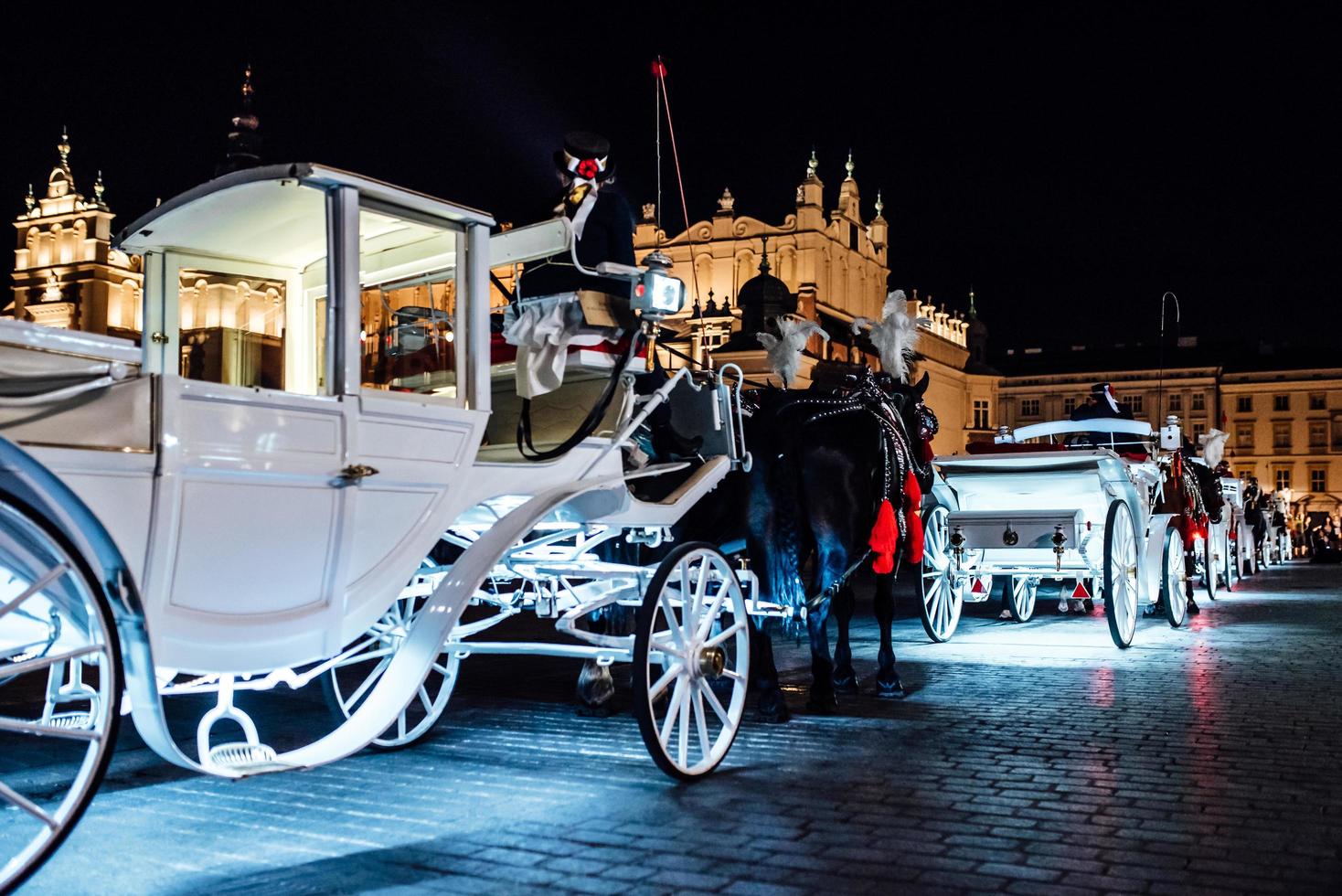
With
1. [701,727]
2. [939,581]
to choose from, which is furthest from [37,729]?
[939,581]

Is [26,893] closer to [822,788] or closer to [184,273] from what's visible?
[184,273]

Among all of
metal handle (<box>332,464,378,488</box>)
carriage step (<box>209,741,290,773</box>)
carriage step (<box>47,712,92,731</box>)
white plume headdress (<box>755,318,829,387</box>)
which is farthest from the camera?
white plume headdress (<box>755,318,829,387</box>)

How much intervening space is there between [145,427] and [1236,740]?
19.1 feet

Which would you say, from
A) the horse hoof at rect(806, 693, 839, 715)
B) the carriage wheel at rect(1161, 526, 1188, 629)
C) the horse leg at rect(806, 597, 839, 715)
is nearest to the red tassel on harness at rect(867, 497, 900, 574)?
A: the horse leg at rect(806, 597, 839, 715)

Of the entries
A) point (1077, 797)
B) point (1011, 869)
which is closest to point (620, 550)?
point (1077, 797)

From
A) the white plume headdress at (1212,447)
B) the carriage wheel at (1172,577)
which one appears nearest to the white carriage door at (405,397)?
the carriage wheel at (1172,577)

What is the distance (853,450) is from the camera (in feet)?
26.8

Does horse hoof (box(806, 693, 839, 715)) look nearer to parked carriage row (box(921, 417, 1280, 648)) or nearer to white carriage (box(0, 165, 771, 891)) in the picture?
white carriage (box(0, 165, 771, 891))

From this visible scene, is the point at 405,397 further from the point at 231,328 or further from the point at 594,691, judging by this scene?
the point at 594,691

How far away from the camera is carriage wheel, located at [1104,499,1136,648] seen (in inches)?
454

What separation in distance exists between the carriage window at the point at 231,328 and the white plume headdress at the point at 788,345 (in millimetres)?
4449

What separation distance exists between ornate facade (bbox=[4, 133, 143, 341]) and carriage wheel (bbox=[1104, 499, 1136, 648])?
54.4 m

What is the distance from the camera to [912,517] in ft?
30.2

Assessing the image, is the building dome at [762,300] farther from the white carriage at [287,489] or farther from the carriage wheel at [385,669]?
the white carriage at [287,489]
